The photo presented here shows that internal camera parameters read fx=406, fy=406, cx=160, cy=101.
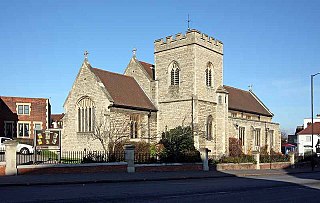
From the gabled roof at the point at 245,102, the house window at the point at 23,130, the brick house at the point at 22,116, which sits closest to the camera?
the brick house at the point at 22,116

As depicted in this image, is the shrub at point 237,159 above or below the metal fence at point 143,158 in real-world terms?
below

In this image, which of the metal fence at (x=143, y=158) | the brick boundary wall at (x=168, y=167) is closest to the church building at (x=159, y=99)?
the metal fence at (x=143, y=158)

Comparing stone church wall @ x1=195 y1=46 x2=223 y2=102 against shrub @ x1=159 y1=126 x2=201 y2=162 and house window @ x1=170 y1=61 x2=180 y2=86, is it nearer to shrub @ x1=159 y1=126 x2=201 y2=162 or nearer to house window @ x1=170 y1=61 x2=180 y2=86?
house window @ x1=170 y1=61 x2=180 y2=86

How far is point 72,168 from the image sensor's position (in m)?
23.8

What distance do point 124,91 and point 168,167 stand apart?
16.3 metres

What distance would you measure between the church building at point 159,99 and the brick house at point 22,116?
1069cm

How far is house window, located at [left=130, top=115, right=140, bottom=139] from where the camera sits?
41844 millimetres

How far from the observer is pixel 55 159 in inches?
1103

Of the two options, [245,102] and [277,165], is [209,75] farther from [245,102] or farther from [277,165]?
[245,102]

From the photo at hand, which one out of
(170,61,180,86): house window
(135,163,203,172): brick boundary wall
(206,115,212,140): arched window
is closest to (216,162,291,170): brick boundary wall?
(135,163,203,172): brick boundary wall

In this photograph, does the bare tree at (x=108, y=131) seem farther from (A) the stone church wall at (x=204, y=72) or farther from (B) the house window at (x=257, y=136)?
(B) the house window at (x=257, y=136)

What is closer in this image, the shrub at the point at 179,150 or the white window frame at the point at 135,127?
the shrub at the point at 179,150

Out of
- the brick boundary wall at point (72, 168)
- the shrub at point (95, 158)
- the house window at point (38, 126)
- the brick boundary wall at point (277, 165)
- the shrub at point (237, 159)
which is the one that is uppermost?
the house window at point (38, 126)

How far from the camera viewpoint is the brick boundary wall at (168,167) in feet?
87.6
